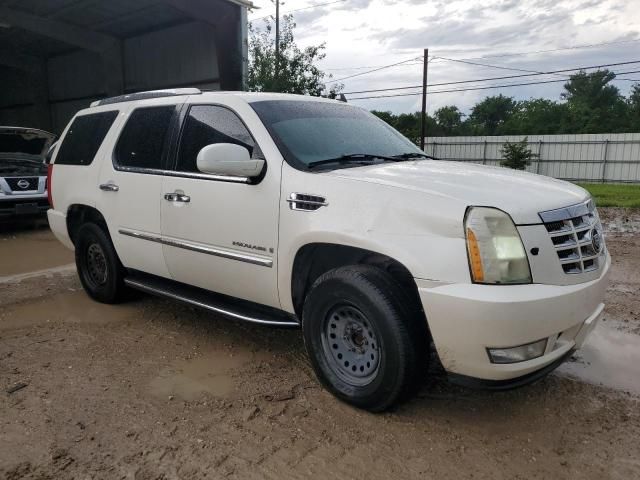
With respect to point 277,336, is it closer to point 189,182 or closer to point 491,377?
point 189,182

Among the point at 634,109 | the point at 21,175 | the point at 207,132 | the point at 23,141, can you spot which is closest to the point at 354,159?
the point at 207,132

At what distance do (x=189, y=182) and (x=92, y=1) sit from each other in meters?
16.7

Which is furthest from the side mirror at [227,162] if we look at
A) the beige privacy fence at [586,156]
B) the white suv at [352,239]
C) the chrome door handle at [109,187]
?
the beige privacy fence at [586,156]

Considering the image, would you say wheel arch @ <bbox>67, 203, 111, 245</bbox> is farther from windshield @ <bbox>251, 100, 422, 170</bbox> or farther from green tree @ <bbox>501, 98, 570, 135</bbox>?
green tree @ <bbox>501, 98, 570, 135</bbox>

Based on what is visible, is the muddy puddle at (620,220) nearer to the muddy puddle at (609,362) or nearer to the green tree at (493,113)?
the muddy puddle at (609,362)

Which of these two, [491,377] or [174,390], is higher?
[491,377]

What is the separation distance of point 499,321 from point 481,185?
808mm

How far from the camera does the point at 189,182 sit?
3.92m

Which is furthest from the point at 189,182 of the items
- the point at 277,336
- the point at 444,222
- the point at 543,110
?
the point at 543,110

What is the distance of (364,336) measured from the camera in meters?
3.09

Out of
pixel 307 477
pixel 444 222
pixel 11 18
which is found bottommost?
pixel 307 477

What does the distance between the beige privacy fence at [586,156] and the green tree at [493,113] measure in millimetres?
44178

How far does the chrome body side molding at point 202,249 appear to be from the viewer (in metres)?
3.49

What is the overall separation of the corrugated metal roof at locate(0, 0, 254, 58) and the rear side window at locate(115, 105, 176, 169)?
11.7 metres
